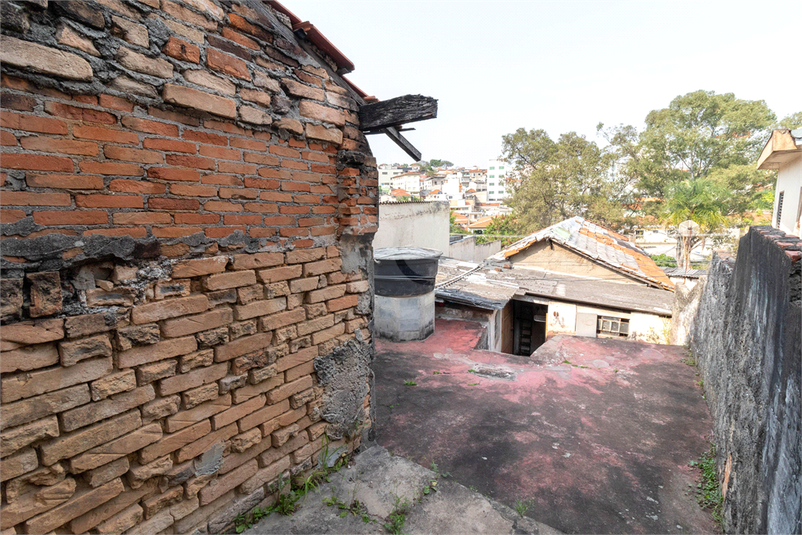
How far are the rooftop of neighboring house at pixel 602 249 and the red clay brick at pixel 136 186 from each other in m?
13.8

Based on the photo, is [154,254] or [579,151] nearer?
[154,254]

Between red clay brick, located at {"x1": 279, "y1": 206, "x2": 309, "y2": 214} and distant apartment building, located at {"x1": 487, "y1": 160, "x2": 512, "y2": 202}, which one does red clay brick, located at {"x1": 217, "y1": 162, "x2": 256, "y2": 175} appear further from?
distant apartment building, located at {"x1": 487, "y1": 160, "x2": 512, "y2": 202}

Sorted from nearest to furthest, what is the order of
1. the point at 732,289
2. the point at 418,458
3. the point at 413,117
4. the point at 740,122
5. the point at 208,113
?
1. the point at 208,113
2. the point at 413,117
3. the point at 418,458
4. the point at 732,289
5. the point at 740,122

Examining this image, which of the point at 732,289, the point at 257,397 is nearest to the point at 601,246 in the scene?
the point at 732,289

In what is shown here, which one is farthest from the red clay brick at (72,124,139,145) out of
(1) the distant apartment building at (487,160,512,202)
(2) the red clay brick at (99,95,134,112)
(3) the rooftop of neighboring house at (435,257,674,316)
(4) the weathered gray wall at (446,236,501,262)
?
(1) the distant apartment building at (487,160,512,202)

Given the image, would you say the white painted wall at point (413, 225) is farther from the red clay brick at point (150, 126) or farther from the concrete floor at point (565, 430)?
the red clay brick at point (150, 126)

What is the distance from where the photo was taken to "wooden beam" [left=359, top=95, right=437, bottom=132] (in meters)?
2.92

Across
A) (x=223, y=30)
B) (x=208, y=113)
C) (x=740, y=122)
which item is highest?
(x=740, y=122)

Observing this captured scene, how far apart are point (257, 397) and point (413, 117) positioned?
2.31m

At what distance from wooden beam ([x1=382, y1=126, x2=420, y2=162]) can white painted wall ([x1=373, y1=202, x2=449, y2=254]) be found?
1132cm

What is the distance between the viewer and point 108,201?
188cm

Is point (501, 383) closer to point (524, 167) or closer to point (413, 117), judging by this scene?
point (413, 117)

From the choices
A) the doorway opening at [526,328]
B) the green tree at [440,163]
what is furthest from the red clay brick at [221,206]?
the green tree at [440,163]

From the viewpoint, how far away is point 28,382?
169 centimetres
